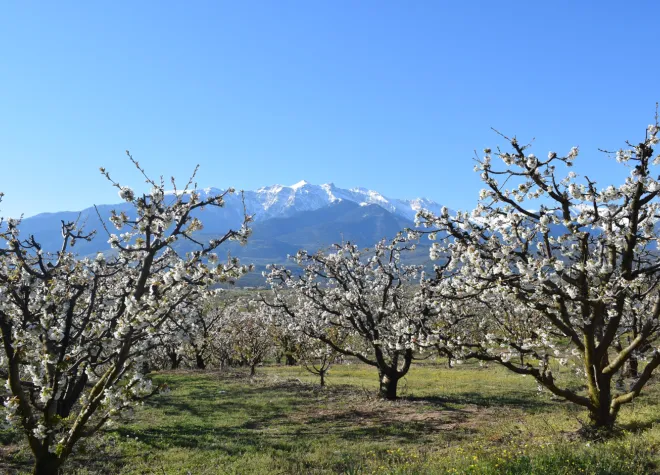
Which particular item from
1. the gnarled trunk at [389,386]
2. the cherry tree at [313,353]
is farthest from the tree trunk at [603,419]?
the cherry tree at [313,353]

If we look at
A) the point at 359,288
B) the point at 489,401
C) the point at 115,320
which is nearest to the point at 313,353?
the point at 359,288

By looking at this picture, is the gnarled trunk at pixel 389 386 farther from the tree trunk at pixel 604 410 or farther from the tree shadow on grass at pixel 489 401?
the tree trunk at pixel 604 410

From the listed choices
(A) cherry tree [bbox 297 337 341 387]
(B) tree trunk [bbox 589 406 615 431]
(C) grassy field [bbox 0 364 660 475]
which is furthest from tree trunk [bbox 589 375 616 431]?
(A) cherry tree [bbox 297 337 341 387]

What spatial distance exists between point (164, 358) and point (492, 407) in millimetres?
43103

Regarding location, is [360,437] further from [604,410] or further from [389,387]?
[604,410]

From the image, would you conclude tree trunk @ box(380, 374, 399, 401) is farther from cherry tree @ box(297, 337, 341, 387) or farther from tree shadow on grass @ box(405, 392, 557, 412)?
cherry tree @ box(297, 337, 341, 387)

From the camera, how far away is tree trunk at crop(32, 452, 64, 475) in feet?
28.4

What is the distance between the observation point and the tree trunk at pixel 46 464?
8.66 m

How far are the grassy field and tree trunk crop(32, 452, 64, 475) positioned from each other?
0.46m

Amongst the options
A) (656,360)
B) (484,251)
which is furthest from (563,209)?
(656,360)

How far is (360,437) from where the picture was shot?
57.7 feet

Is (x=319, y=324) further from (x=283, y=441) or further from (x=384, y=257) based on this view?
(x=283, y=441)

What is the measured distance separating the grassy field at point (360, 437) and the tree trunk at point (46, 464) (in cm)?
46

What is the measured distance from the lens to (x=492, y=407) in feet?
76.3
